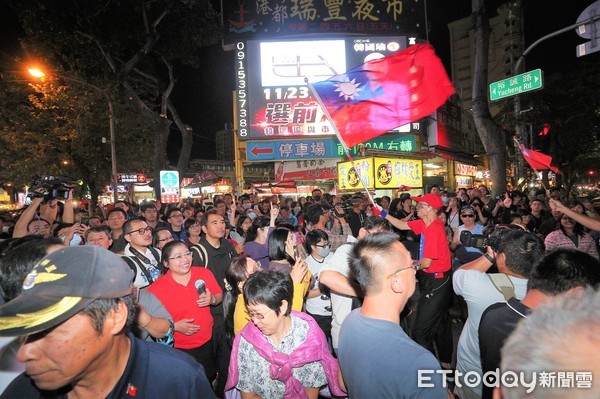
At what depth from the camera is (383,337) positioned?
5.78 ft

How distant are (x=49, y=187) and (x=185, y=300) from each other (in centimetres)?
321

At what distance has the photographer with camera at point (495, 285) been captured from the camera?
2686 mm

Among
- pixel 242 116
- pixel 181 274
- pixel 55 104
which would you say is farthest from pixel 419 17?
pixel 181 274

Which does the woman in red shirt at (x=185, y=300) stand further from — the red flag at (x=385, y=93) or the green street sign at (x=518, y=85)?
the green street sign at (x=518, y=85)

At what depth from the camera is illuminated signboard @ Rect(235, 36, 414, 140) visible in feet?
68.1

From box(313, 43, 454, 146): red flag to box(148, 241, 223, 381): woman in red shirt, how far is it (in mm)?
3068

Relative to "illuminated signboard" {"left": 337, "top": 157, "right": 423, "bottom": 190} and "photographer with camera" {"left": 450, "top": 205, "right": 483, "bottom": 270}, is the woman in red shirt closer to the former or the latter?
"photographer with camera" {"left": 450, "top": 205, "right": 483, "bottom": 270}

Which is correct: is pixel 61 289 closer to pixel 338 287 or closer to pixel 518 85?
pixel 338 287

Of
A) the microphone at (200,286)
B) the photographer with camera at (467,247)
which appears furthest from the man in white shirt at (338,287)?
the photographer with camera at (467,247)

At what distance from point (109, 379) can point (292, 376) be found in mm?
1339

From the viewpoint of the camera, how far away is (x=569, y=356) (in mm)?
947

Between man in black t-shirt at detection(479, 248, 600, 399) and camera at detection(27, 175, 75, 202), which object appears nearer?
man in black t-shirt at detection(479, 248, 600, 399)

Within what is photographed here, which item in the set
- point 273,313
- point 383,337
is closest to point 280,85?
point 273,313

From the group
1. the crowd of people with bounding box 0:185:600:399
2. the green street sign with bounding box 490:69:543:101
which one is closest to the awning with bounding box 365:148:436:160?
the green street sign with bounding box 490:69:543:101
